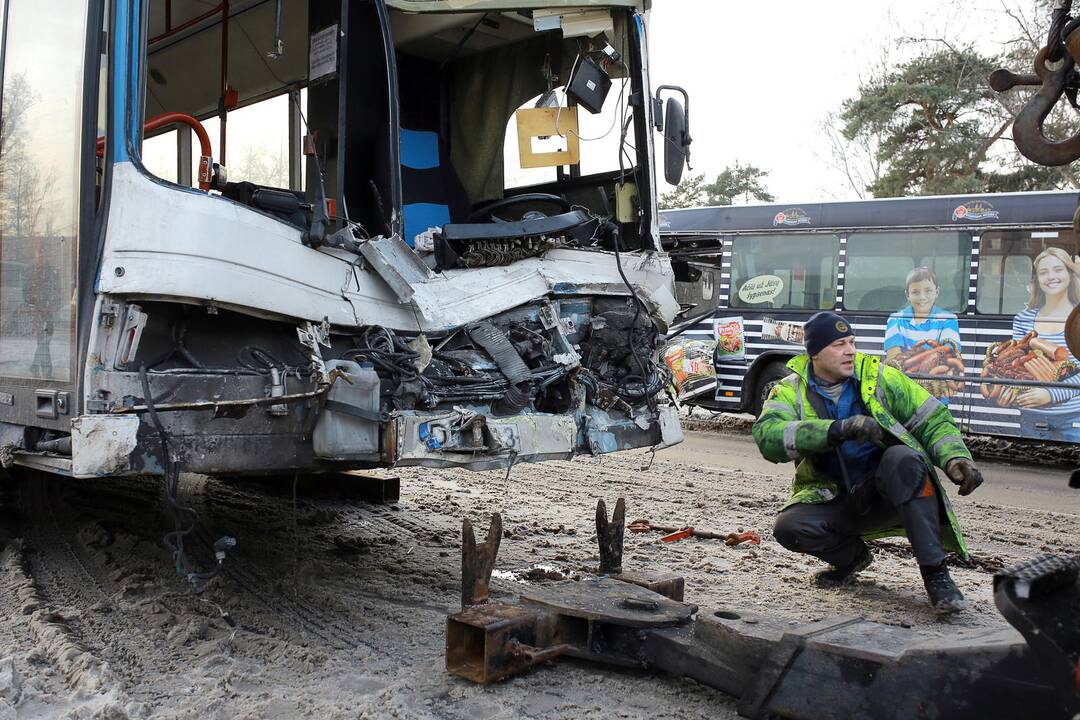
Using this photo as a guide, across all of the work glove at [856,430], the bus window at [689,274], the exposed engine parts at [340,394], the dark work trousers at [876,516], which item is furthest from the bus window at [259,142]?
the dark work trousers at [876,516]

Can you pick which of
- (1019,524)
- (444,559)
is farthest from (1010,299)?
(444,559)

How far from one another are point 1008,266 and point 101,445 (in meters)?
9.94

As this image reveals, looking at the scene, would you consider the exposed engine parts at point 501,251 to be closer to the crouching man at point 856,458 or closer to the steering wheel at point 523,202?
the steering wheel at point 523,202

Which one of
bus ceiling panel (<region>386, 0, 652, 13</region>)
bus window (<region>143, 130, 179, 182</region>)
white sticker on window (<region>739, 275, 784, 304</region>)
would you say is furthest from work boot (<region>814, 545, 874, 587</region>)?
white sticker on window (<region>739, 275, 784, 304</region>)

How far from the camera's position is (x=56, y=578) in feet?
14.8

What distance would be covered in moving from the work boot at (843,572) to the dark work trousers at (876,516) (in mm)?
28

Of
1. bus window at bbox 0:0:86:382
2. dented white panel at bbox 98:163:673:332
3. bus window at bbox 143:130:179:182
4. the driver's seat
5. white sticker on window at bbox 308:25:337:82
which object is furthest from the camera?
the driver's seat

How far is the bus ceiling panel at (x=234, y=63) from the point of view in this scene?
16.4 ft

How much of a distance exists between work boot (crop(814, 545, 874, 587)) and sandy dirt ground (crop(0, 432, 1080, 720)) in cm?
8

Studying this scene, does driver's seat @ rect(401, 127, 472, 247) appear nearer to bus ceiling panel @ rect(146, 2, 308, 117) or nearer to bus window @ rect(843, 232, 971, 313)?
bus ceiling panel @ rect(146, 2, 308, 117)

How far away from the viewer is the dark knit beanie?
422 cm

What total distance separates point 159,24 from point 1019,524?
21.5 ft

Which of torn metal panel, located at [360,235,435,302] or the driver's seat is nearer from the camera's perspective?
torn metal panel, located at [360,235,435,302]

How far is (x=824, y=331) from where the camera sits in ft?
13.9
